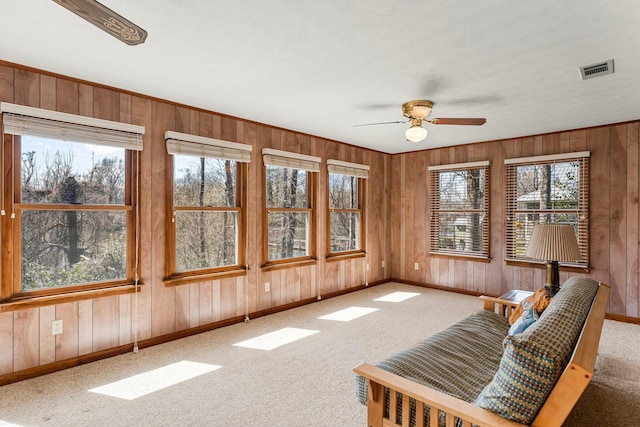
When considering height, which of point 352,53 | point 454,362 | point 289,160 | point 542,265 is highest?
point 352,53

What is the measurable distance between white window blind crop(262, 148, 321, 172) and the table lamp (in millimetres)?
2956

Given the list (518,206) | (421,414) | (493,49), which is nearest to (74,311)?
(421,414)

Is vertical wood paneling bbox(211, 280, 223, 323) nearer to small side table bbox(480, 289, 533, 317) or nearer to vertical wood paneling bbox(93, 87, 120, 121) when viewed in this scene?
vertical wood paneling bbox(93, 87, 120, 121)

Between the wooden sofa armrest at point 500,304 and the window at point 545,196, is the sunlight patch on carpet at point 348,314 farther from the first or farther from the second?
the window at point 545,196

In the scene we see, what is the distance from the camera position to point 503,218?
5.17 meters

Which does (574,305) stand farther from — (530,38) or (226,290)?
(226,290)

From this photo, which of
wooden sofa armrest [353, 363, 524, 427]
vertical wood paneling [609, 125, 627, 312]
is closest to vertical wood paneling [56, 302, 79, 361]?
wooden sofa armrest [353, 363, 524, 427]

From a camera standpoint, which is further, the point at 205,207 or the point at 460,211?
the point at 460,211

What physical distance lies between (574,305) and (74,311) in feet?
12.0

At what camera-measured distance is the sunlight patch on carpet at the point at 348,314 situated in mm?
4270

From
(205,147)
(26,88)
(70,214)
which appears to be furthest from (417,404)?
(26,88)

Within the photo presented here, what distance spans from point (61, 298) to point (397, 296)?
4315 mm

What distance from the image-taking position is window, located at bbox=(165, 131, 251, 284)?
142 inches

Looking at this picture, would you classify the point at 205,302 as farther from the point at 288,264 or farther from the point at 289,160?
the point at 289,160
